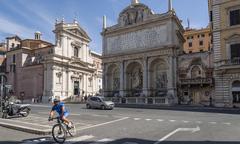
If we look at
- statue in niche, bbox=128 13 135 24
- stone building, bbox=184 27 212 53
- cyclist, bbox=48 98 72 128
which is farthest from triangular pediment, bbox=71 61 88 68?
cyclist, bbox=48 98 72 128

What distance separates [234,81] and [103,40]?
1105 inches

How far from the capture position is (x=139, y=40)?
167ft

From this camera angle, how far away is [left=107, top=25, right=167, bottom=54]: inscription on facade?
159ft

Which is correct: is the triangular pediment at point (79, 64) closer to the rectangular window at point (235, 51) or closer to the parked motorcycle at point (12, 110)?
the rectangular window at point (235, 51)

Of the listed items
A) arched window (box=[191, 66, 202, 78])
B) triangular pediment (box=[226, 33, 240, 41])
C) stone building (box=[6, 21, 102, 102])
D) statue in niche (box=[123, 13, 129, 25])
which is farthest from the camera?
stone building (box=[6, 21, 102, 102])

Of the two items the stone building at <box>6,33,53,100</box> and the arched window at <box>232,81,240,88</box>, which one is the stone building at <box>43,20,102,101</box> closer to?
the stone building at <box>6,33,53,100</box>

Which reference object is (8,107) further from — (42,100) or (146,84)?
(42,100)

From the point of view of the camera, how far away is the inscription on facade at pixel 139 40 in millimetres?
48438

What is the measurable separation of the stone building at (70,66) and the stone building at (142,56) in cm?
1214

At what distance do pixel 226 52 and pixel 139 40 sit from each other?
57.1ft

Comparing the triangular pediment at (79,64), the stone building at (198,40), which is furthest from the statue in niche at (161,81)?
the stone building at (198,40)

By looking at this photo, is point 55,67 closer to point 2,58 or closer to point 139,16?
point 139,16

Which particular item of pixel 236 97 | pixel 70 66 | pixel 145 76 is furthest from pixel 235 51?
pixel 70 66

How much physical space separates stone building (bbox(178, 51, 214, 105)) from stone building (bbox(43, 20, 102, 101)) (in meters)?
25.5
